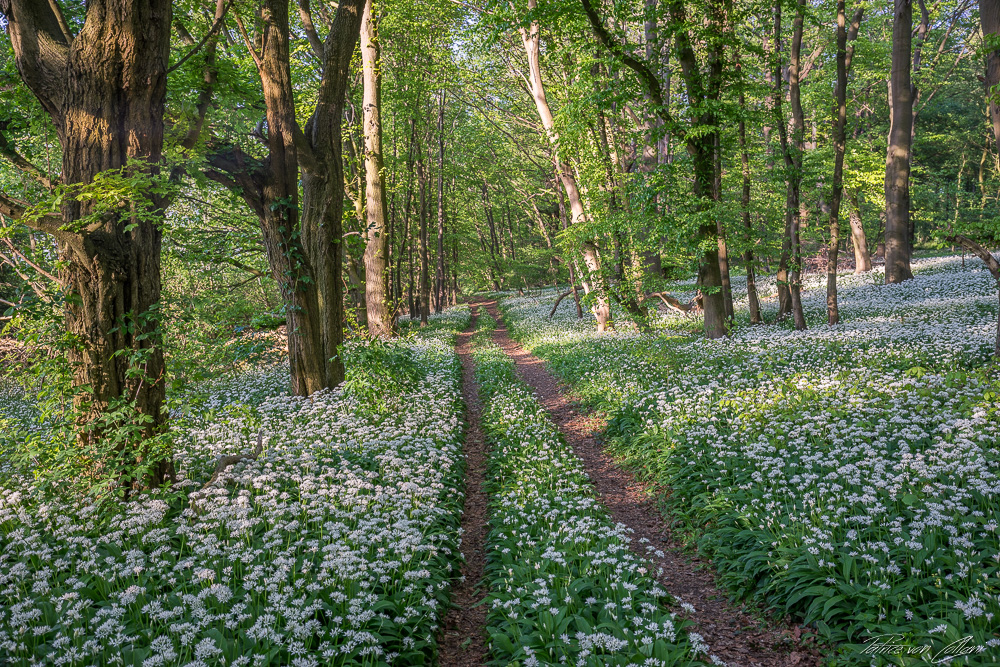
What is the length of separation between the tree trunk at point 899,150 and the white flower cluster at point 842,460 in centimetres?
798

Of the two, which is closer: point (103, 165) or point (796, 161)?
point (103, 165)

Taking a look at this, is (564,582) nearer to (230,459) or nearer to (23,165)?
(230,459)

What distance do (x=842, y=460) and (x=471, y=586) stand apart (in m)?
4.57

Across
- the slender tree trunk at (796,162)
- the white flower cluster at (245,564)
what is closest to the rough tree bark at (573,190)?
the slender tree trunk at (796,162)

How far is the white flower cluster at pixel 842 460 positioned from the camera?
4.29m

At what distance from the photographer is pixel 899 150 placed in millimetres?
19156

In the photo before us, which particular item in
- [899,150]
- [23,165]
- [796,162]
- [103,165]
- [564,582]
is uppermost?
[899,150]

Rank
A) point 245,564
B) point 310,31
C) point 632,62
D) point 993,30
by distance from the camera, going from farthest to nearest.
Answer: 1. point 632,62
2. point 310,31
3. point 993,30
4. point 245,564

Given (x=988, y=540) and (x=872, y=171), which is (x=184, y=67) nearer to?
(x=988, y=540)

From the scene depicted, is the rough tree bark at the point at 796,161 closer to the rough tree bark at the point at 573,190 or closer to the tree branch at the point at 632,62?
the tree branch at the point at 632,62

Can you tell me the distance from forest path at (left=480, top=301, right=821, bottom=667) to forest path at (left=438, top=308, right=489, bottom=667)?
1.75m

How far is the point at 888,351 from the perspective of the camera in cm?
1020

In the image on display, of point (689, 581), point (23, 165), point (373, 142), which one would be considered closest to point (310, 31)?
point (373, 142)

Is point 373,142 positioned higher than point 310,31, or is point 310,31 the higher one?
point 310,31
